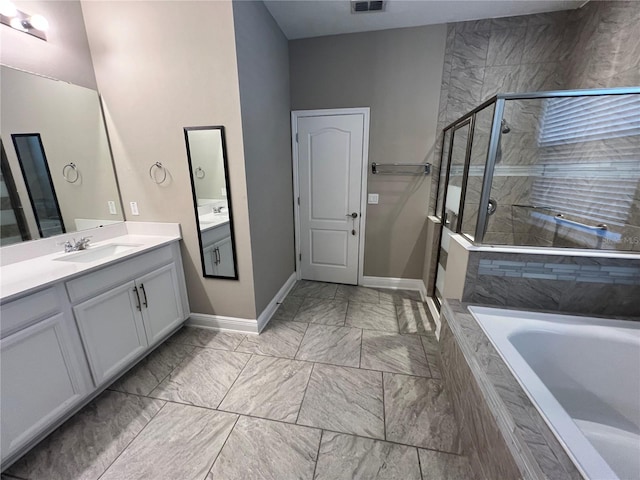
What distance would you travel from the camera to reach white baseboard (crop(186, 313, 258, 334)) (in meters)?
2.30

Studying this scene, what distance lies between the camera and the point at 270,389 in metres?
1.74

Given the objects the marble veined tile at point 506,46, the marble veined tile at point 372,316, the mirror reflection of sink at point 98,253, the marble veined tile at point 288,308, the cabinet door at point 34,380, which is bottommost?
the marble veined tile at point 372,316

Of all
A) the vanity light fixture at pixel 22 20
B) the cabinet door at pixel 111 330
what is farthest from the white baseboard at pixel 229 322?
the vanity light fixture at pixel 22 20

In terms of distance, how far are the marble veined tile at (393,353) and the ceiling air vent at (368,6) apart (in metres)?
2.93

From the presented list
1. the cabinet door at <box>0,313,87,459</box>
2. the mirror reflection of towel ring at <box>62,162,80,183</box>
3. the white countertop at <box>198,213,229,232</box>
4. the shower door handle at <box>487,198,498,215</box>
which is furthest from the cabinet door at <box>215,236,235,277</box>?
the shower door handle at <box>487,198,498,215</box>

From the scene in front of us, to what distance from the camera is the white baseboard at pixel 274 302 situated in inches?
93.8

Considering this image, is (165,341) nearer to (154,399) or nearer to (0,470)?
(154,399)

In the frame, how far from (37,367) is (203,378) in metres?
0.88

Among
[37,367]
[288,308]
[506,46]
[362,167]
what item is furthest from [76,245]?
[506,46]

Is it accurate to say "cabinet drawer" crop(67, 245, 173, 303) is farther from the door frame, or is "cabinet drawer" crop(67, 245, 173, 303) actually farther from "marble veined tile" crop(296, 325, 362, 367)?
the door frame

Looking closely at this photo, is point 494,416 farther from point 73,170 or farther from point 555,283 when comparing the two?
point 73,170

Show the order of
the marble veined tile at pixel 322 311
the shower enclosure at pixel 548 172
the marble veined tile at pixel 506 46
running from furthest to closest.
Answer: the marble veined tile at pixel 322 311, the marble veined tile at pixel 506 46, the shower enclosure at pixel 548 172

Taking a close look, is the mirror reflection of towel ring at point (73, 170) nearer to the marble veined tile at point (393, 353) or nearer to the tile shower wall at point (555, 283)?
the marble veined tile at point (393, 353)

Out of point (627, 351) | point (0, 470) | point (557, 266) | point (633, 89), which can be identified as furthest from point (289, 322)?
point (633, 89)
